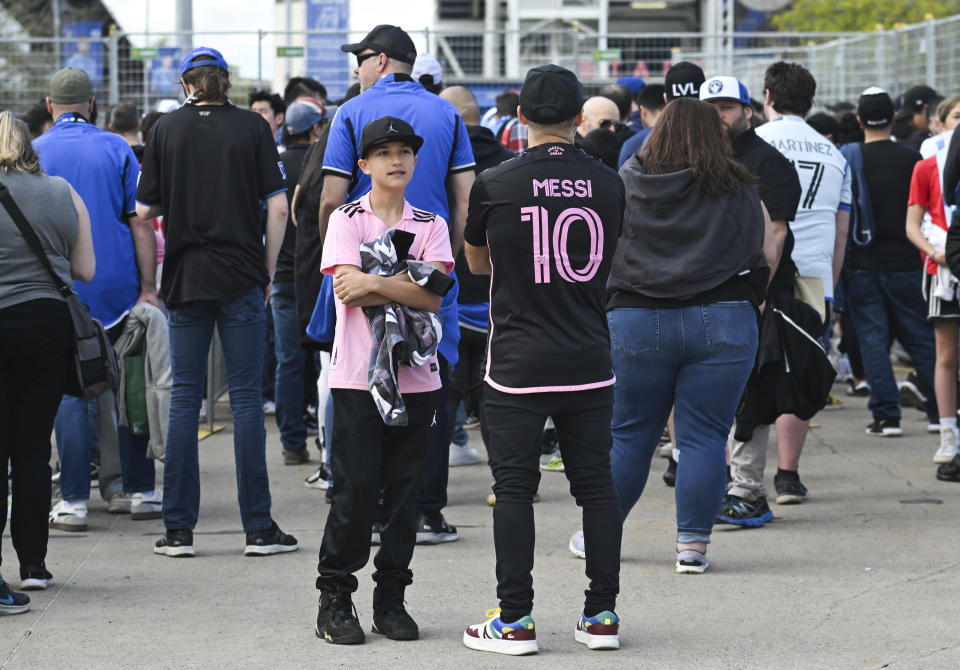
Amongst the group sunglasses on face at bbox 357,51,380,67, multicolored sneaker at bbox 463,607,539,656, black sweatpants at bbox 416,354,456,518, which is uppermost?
sunglasses on face at bbox 357,51,380,67

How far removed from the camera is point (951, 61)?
14.6 meters

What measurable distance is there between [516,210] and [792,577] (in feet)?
7.21

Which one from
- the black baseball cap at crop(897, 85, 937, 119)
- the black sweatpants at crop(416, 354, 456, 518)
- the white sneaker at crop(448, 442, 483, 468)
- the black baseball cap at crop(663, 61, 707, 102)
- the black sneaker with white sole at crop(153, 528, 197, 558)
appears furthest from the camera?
the black baseball cap at crop(897, 85, 937, 119)

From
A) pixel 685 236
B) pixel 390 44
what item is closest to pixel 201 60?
pixel 390 44

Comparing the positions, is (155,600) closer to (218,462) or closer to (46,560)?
(46,560)

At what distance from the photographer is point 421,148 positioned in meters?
6.41

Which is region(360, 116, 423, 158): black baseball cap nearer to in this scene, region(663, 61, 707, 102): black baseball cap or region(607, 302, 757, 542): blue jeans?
region(607, 302, 757, 542): blue jeans

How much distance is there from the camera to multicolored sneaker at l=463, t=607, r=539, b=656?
4.96 meters

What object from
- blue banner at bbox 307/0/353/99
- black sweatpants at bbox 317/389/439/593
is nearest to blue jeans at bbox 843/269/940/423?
black sweatpants at bbox 317/389/439/593

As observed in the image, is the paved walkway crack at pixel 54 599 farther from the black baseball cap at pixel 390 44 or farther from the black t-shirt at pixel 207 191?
the black baseball cap at pixel 390 44

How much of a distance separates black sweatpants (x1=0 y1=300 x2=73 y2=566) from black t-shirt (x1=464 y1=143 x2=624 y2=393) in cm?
197

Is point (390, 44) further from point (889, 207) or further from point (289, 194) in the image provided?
point (889, 207)

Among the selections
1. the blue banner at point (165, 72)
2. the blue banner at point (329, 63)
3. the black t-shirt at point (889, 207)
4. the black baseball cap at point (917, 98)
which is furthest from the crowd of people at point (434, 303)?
the blue banner at point (329, 63)

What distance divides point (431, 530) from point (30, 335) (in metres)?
2.09
